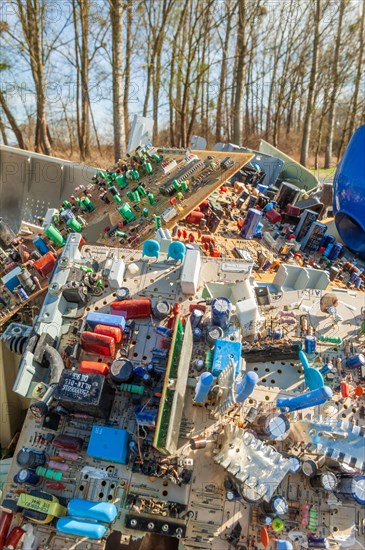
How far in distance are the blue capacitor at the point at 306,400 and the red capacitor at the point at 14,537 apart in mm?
2321

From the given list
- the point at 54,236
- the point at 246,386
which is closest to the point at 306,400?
the point at 246,386

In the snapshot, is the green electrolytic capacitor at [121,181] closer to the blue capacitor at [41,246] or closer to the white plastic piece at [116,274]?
the blue capacitor at [41,246]

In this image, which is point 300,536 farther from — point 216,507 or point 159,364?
point 159,364

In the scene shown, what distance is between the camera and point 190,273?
3783mm

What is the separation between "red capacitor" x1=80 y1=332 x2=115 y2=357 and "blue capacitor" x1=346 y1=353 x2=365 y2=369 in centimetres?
229

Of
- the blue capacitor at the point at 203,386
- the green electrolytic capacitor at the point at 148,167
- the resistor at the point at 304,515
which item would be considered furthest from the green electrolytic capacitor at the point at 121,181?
the resistor at the point at 304,515

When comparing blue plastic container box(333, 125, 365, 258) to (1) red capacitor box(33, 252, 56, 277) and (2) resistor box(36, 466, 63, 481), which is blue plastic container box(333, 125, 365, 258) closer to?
(1) red capacitor box(33, 252, 56, 277)

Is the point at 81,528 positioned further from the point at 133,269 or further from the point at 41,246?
the point at 41,246

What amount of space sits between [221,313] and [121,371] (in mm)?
1070

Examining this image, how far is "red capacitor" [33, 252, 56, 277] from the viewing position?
5367 millimetres

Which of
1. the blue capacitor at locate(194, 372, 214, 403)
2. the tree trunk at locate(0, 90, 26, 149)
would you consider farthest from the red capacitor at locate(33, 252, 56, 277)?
the tree trunk at locate(0, 90, 26, 149)

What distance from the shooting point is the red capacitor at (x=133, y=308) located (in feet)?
12.2

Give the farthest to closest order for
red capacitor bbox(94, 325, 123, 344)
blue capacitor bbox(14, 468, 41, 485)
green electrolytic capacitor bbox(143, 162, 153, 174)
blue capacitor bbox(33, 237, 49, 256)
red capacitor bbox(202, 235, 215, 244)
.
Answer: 1. green electrolytic capacitor bbox(143, 162, 153, 174)
2. red capacitor bbox(202, 235, 215, 244)
3. blue capacitor bbox(33, 237, 49, 256)
4. red capacitor bbox(94, 325, 123, 344)
5. blue capacitor bbox(14, 468, 41, 485)

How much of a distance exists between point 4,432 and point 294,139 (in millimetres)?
26611
